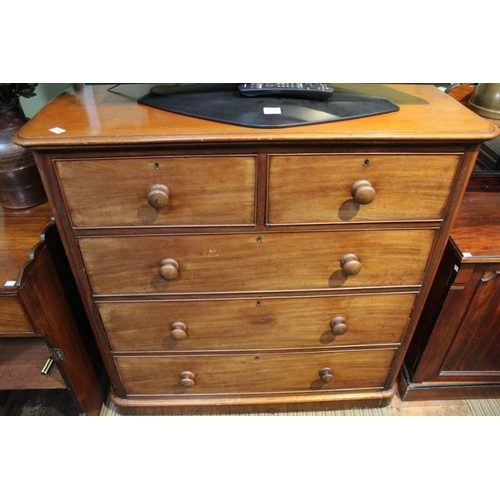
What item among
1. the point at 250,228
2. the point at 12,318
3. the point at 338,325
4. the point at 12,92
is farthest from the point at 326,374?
the point at 12,92

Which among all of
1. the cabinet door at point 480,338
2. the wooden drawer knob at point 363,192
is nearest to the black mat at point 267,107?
the wooden drawer knob at point 363,192

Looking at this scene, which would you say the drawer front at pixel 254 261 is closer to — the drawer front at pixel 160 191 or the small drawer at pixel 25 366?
the drawer front at pixel 160 191

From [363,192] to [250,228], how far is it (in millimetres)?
254

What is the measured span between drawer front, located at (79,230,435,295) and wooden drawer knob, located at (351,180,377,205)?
0.10 meters

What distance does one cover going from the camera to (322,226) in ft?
2.77

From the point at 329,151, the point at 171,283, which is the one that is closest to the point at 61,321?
the point at 171,283

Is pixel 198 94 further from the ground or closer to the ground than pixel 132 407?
further from the ground

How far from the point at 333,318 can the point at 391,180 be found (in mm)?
415

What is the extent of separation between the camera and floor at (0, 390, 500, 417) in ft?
4.08

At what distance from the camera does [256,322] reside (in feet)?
3.33

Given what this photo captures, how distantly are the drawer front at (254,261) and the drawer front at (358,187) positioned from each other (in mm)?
51

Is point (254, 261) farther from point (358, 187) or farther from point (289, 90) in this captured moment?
point (289, 90)

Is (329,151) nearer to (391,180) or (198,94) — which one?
(391,180)

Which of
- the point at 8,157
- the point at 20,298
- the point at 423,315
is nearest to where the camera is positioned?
the point at 20,298
